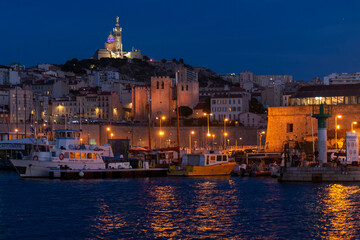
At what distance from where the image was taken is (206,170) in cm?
3419

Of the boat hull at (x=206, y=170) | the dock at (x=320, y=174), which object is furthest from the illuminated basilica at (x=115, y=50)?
the dock at (x=320, y=174)

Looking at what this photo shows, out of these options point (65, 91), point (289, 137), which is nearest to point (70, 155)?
point (289, 137)

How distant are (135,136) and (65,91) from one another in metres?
37.6

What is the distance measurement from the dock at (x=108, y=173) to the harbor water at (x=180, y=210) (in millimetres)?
2095

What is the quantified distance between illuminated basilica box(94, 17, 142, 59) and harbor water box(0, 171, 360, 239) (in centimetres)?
11904

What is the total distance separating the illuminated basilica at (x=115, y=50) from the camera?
147875 mm

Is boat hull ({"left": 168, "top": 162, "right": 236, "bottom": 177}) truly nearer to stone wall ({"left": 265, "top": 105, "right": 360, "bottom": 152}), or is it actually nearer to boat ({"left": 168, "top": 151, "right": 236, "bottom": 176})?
boat ({"left": 168, "top": 151, "right": 236, "bottom": 176})

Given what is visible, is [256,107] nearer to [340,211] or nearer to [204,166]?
[204,166]

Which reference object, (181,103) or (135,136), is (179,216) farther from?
(181,103)

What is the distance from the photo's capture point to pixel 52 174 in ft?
108

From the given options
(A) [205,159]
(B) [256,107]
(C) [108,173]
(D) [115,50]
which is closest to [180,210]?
(C) [108,173]

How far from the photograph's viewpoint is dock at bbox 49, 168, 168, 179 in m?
32.8

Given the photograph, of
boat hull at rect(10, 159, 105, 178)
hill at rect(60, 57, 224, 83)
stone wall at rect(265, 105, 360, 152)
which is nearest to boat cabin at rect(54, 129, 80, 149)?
boat hull at rect(10, 159, 105, 178)

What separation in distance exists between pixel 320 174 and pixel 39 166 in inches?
611
